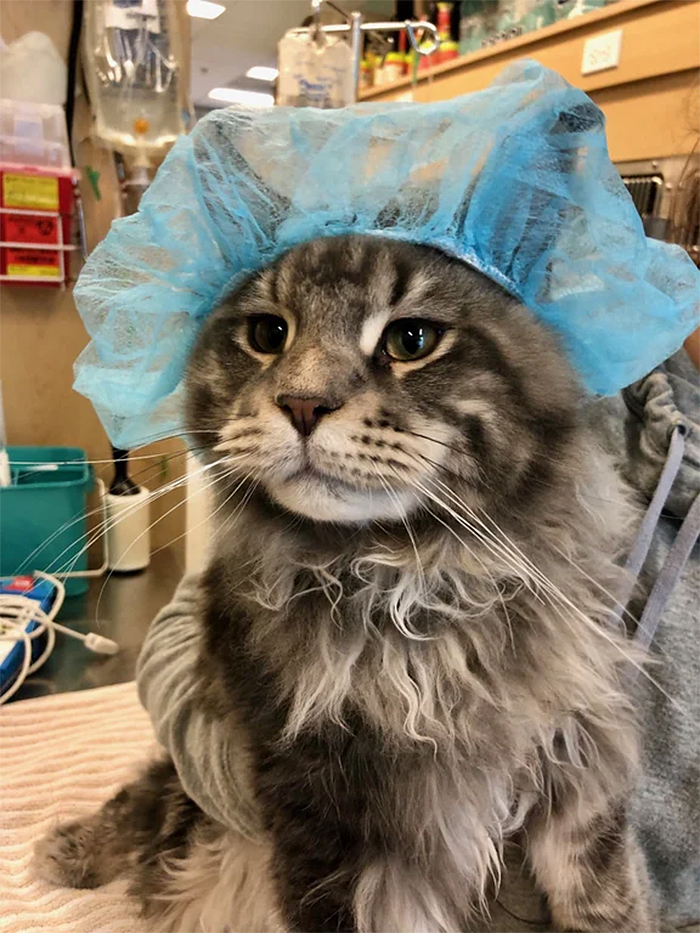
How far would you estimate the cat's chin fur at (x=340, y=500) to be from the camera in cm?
65

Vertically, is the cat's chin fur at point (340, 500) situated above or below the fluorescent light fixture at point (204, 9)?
below

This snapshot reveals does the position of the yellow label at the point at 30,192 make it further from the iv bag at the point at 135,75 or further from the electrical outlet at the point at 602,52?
the electrical outlet at the point at 602,52

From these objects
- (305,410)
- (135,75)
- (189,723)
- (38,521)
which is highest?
(135,75)

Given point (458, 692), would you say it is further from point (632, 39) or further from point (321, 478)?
point (632, 39)

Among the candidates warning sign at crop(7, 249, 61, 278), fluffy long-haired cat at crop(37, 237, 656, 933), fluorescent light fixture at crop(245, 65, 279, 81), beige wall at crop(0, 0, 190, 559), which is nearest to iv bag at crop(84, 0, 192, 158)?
beige wall at crop(0, 0, 190, 559)

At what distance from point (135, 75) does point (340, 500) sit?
1644 millimetres

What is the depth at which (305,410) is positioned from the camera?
24.9 inches

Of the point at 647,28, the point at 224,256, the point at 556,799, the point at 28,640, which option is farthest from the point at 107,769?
the point at 647,28

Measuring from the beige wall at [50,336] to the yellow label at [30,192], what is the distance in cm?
9

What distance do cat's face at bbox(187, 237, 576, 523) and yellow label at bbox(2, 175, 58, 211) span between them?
1.42 meters

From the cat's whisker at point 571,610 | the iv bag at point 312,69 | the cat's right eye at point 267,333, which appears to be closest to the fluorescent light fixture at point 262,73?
the iv bag at point 312,69

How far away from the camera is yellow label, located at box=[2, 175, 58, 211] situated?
6.04 ft

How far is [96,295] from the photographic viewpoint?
0.81 metres

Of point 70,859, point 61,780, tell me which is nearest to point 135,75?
point 61,780
